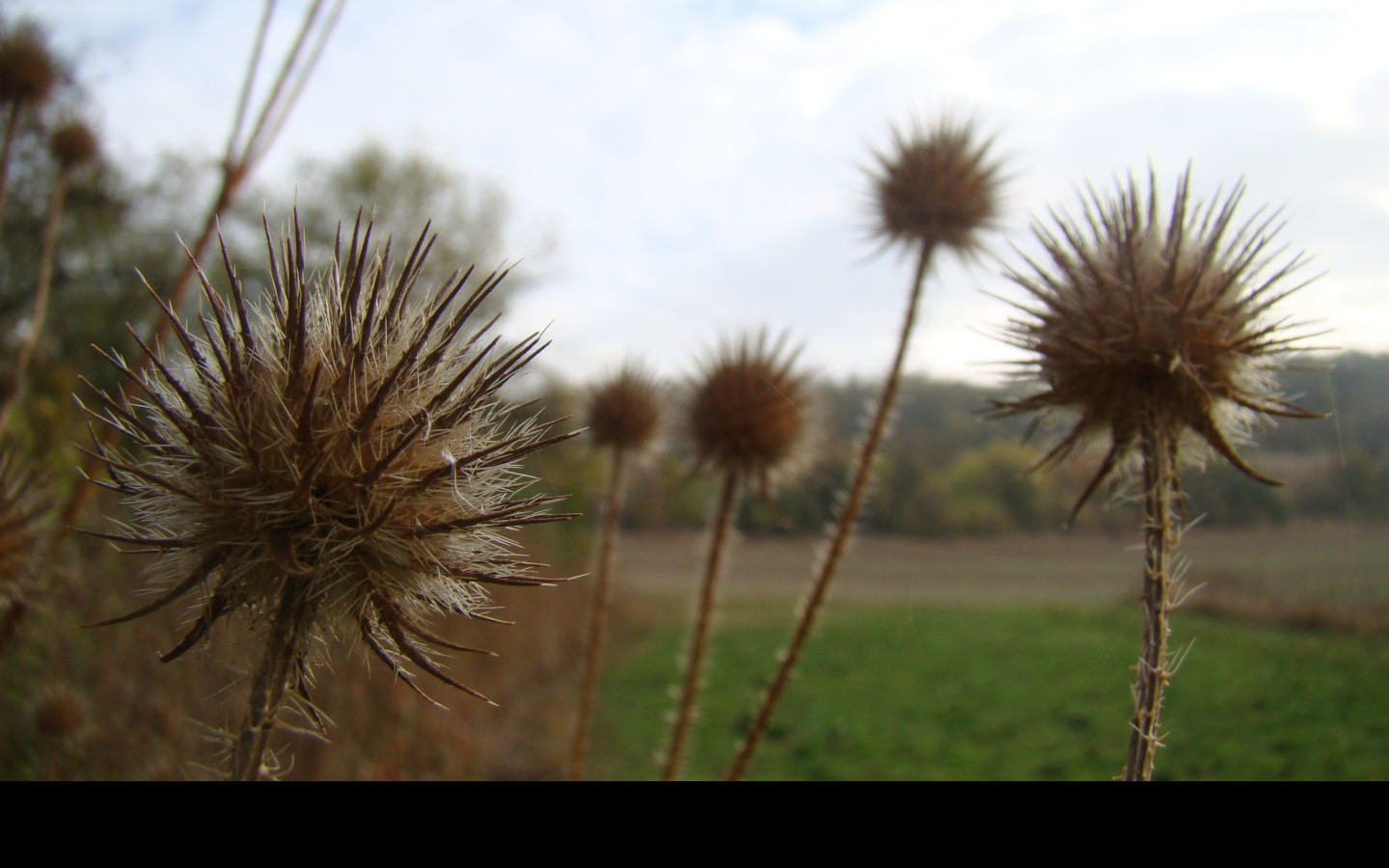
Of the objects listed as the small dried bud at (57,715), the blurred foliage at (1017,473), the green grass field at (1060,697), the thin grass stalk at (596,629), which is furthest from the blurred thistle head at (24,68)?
the green grass field at (1060,697)

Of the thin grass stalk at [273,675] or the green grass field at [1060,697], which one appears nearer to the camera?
the thin grass stalk at [273,675]

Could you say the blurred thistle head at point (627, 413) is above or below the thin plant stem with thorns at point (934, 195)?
below

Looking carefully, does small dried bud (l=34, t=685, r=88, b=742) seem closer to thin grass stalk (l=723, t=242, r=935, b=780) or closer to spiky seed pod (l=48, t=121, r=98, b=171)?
spiky seed pod (l=48, t=121, r=98, b=171)

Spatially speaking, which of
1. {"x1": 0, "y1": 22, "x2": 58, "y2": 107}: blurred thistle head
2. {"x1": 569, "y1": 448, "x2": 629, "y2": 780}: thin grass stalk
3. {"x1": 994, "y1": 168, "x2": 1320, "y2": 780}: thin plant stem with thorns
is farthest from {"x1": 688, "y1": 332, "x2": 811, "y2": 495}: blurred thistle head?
{"x1": 0, "y1": 22, "x2": 58, "y2": 107}: blurred thistle head

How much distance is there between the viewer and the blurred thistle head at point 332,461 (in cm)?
112

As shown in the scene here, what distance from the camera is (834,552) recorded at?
2383 millimetres

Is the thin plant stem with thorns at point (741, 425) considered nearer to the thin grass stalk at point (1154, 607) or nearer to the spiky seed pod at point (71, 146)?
the thin grass stalk at point (1154, 607)

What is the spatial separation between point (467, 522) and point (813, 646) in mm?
6667

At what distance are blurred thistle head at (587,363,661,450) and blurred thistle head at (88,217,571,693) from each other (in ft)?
8.24

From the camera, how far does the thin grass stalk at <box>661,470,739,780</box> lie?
263 centimetres

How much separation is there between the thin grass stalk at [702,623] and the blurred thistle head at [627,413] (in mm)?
719

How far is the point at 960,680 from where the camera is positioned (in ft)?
15.6

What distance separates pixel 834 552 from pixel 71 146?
3.88 meters

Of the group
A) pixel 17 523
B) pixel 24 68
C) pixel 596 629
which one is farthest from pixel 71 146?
pixel 596 629
